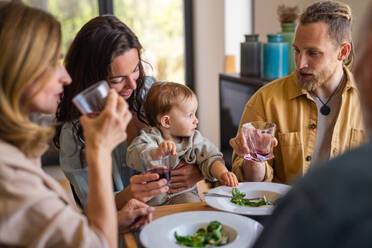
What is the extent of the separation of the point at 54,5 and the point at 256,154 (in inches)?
157

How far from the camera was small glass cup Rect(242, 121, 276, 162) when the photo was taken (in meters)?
1.67

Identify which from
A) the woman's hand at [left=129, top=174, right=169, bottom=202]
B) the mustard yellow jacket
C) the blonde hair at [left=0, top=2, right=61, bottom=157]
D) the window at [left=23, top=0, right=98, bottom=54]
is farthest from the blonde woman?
the window at [left=23, top=0, right=98, bottom=54]

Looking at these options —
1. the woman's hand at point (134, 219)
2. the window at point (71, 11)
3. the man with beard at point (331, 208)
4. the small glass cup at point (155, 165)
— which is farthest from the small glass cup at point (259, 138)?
the window at point (71, 11)

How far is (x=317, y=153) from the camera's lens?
6.93 feet

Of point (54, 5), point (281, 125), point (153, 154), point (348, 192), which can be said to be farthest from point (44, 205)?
point (54, 5)

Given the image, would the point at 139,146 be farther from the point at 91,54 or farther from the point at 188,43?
the point at 188,43

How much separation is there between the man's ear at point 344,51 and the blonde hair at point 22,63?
1.53m

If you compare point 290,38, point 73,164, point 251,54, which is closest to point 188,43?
point 251,54

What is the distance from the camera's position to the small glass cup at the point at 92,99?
48.6 inches

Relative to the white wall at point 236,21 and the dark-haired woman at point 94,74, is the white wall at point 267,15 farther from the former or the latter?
the dark-haired woman at point 94,74

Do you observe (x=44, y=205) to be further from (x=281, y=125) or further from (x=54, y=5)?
(x=54, y=5)

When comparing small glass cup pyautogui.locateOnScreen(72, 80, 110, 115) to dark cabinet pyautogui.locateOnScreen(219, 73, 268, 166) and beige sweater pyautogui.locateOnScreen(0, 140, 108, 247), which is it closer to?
beige sweater pyautogui.locateOnScreen(0, 140, 108, 247)

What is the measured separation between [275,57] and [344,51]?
2.78 ft

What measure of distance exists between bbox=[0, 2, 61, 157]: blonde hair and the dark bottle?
7.80 feet
